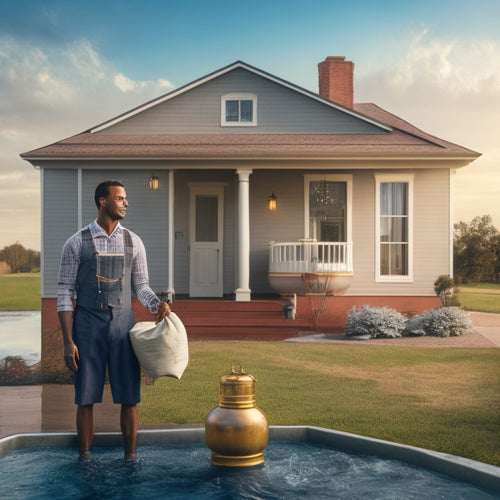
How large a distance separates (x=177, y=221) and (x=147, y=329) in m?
13.2

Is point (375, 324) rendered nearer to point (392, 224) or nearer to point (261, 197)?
point (392, 224)

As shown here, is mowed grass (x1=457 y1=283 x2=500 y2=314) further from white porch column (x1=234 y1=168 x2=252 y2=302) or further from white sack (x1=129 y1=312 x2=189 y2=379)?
white sack (x1=129 y1=312 x2=189 y2=379)

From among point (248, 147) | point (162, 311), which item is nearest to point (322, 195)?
point (248, 147)

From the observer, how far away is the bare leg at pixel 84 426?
566 cm

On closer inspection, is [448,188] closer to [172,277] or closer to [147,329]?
[172,277]

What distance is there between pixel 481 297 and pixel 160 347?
36966mm

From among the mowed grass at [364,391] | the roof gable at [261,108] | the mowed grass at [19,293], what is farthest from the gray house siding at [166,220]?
the mowed grass at [19,293]

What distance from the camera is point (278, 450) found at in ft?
20.5

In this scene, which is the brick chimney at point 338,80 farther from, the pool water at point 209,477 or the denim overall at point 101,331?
the denim overall at point 101,331

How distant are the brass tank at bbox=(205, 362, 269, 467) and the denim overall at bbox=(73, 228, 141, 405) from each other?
2.06ft

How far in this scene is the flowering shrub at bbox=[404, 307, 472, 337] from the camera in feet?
50.7

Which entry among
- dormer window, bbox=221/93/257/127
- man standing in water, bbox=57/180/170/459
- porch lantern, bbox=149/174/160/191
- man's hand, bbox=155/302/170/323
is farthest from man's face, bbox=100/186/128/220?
dormer window, bbox=221/93/257/127

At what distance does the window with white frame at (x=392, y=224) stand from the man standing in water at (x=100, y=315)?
42.2ft

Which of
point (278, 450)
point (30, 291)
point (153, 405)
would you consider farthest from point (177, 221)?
point (30, 291)
